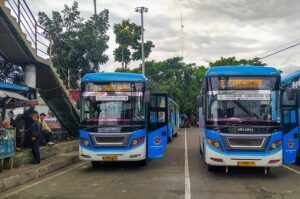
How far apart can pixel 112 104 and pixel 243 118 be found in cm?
409

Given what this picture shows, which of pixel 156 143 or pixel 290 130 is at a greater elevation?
pixel 290 130

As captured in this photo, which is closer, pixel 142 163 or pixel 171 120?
pixel 142 163

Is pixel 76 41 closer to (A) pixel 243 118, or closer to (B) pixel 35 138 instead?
(B) pixel 35 138

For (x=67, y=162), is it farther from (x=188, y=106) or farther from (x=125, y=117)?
(x=188, y=106)

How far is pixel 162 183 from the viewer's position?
9617 millimetres

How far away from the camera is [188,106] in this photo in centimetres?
5591

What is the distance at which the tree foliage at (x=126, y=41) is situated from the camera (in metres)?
46.9

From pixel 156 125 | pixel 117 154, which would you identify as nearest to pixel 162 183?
pixel 117 154

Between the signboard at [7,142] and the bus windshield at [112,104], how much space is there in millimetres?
2195

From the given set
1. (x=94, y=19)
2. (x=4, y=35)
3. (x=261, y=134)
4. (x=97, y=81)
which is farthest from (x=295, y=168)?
(x=94, y=19)

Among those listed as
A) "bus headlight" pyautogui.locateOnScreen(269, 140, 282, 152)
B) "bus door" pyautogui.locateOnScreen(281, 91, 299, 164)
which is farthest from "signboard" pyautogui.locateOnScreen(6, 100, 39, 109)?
"bus door" pyautogui.locateOnScreen(281, 91, 299, 164)

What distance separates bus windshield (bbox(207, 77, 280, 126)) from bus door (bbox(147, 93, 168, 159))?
2.56 m

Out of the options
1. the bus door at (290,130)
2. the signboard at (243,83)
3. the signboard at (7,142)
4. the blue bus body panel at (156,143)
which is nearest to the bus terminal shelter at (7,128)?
the signboard at (7,142)

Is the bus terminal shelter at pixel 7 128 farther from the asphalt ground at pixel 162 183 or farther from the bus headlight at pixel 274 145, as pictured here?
the bus headlight at pixel 274 145
